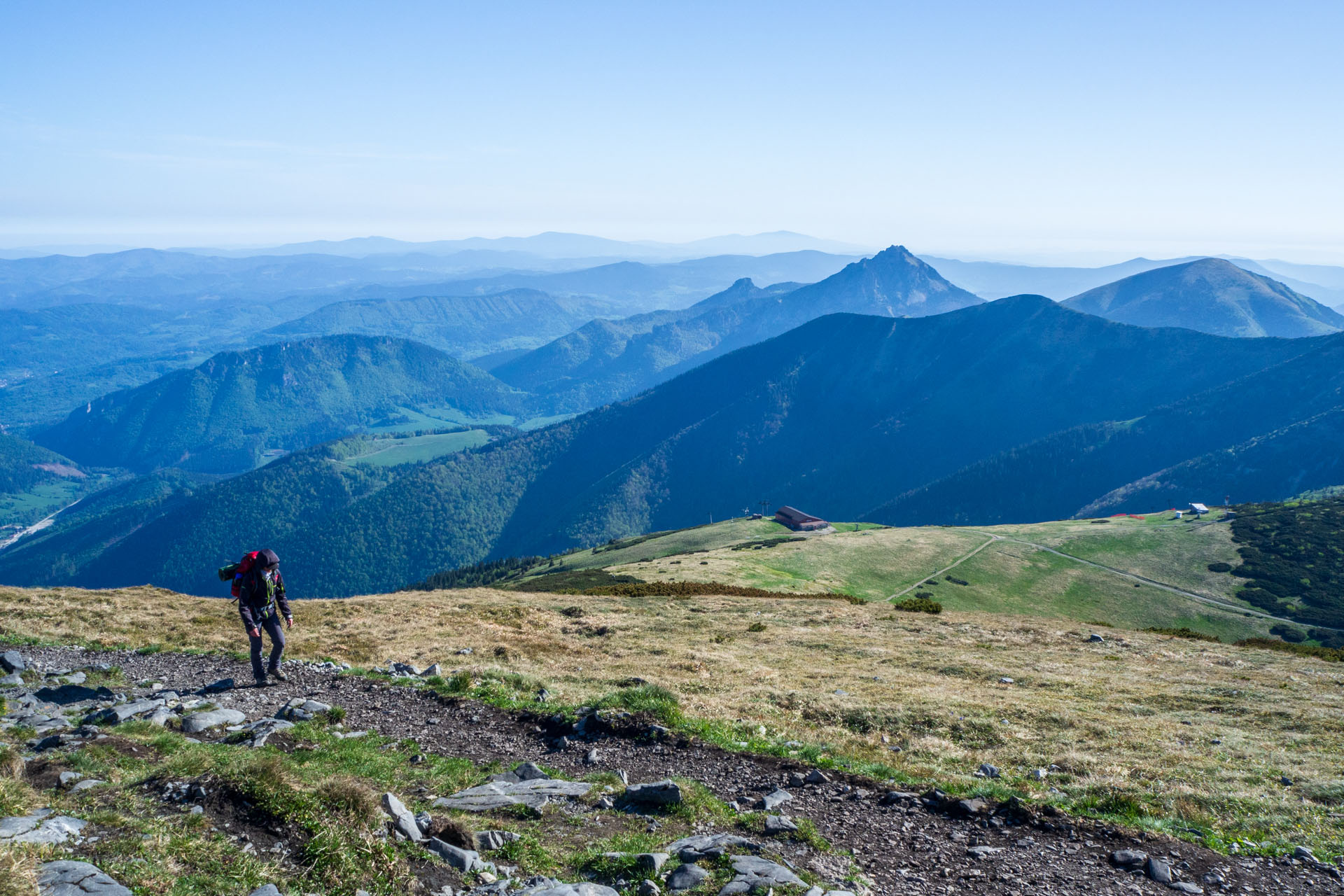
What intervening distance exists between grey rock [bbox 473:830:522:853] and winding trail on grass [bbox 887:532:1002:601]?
78.1 m

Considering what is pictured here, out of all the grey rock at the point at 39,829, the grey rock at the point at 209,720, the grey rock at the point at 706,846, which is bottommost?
the grey rock at the point at 209,720

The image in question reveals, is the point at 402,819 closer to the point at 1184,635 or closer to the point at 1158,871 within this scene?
the point at 1158,871

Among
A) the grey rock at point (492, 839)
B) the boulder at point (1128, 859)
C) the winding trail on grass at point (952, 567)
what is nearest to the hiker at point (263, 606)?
the grey rock at point (492, 839)

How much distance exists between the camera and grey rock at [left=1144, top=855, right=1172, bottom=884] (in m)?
12.1

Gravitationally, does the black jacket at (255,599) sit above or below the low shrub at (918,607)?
above

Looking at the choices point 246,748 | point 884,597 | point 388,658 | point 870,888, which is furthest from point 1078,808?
point 884,597

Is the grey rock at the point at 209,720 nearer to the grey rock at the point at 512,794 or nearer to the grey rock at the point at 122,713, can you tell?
the grey rock at the point at 122,713

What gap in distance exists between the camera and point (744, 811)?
1395cm

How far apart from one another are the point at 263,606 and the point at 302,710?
4.52 metres

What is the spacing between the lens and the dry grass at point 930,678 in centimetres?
1762

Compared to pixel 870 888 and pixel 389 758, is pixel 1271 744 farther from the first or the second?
pixel 389 758

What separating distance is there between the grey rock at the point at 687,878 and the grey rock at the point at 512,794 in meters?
3.70

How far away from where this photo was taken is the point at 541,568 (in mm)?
147125

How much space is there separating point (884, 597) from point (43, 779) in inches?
3235
